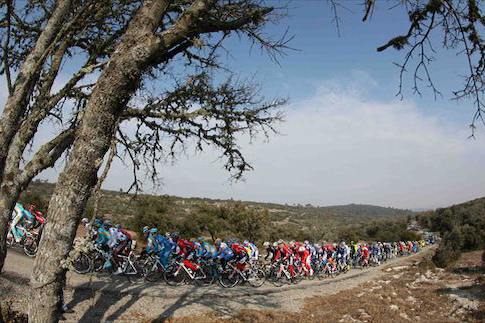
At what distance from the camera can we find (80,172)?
109 inches

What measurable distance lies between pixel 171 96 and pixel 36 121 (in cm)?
356

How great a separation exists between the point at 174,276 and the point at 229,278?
8.03 feet

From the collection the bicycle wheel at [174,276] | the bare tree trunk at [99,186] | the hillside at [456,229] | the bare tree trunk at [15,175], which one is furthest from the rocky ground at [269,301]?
the hillside at [456,229]

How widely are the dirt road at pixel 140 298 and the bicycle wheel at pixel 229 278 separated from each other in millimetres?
332

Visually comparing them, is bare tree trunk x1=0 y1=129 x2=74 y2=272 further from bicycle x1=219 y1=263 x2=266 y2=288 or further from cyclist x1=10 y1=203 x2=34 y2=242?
bicycle x1=219 y1=263 x2=266 y2=288

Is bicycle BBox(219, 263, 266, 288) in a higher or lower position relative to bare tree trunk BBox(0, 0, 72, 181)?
lower

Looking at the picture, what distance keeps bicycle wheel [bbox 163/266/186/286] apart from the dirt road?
1.21ft

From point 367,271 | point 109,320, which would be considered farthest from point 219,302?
point 367,271

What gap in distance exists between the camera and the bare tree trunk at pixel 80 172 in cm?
271

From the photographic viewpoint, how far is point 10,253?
469 inches

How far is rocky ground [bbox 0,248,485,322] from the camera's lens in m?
9.58

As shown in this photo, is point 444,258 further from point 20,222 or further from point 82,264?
point 20,222

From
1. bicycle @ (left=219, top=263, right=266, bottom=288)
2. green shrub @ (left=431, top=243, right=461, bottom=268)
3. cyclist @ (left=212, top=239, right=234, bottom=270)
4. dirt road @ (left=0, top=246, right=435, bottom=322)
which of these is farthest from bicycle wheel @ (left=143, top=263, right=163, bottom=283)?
green shrub @ (left=431, top=243, right=461, bottom=268)

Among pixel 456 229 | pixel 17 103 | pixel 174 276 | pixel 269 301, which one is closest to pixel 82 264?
pixel 174 276
